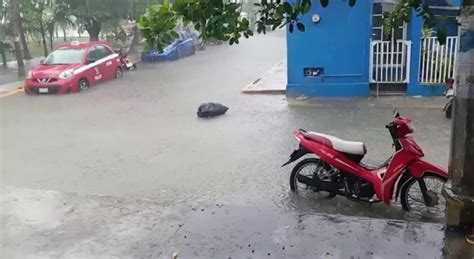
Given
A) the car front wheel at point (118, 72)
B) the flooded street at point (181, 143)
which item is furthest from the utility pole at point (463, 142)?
the car front wheel at point (118, 72)

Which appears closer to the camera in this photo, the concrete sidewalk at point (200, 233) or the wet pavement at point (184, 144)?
the concrete sidewalk at point (200, 233)

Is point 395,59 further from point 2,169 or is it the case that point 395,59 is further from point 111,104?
point 2,169

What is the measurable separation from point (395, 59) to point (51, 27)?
17506 millimetres

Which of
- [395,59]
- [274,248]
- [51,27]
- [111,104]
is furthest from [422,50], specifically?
[51,27]

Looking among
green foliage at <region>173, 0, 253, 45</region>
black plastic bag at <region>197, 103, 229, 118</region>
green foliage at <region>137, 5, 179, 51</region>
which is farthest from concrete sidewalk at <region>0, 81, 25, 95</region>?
green foliage at <region>173, 0, 253, 45</region>

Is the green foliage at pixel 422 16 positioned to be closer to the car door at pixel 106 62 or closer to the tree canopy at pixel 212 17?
→ the tree canopy at pixel 212 17

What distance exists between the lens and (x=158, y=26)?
2795 mm

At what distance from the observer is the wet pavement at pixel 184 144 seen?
6324 millimetres

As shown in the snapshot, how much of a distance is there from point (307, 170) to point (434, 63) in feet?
21.9

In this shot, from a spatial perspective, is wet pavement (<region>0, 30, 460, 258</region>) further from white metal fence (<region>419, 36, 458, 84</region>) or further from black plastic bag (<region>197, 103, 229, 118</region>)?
white metal fence (<region>419, 36, 458, 84</region>)

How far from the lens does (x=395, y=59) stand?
11.8 m

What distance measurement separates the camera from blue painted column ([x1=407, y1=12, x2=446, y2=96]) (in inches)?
452

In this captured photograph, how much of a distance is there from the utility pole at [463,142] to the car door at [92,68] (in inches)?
536

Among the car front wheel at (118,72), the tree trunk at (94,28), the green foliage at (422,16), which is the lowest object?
the car front wheel at (118,72)
